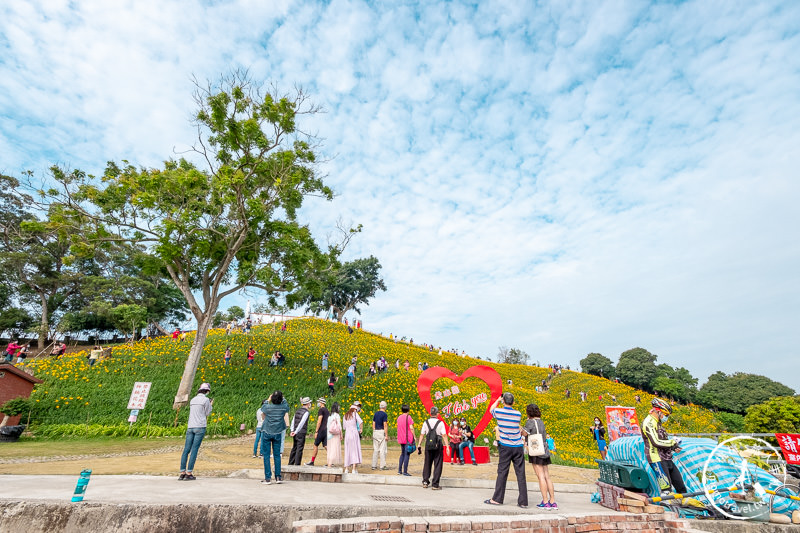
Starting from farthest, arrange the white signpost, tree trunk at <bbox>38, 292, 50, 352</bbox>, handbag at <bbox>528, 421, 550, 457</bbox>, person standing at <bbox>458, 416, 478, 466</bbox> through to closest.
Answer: tree trunk at <bbox>38, 292, 50, 352</bbox>
the white signpost
person standing at <bbox>458, 416, 478, 466</bbox>
handbag at <bbox>528, 421, 550, 457</bbox>

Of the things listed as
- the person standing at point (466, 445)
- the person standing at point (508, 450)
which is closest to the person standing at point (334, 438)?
the person standing at point (508, 450)

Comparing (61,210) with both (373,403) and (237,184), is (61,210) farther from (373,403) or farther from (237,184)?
(373,403)

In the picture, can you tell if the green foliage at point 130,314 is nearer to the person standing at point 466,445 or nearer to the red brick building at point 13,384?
the red brick building at point 13,384

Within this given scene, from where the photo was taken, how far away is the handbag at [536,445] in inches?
235

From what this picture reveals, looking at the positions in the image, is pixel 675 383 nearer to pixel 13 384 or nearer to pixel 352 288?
pixel 352 288

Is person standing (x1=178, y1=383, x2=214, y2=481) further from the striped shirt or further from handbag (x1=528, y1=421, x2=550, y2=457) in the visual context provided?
handbag (x1=528, y1=421, x2=550, y2=457)

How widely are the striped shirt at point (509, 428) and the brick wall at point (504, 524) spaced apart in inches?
54.4

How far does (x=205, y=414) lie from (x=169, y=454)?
19.1 feet

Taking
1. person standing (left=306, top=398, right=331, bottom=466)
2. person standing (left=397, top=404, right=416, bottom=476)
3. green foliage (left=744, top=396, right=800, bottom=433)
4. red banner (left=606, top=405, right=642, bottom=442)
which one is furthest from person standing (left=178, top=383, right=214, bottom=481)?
green foliage (left=744, top=396, right=800, bottom=433)

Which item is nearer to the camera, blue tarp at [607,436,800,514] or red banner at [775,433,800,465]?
blue tarp at [607,436,800,514]

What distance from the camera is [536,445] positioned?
6016 mm

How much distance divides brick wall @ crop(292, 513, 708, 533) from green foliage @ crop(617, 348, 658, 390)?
5959 cm

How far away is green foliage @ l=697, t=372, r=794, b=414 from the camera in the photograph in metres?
45.6

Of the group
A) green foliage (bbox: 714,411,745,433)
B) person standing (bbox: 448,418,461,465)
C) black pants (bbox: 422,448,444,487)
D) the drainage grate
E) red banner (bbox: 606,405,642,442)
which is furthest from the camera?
green foliage (bbox: 714,411,745,433)
